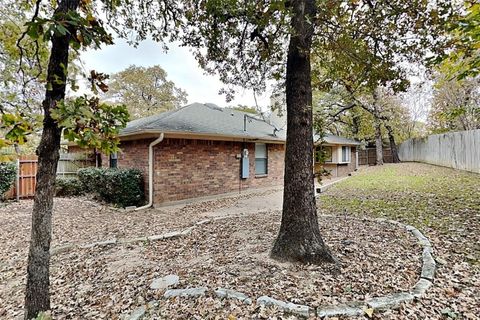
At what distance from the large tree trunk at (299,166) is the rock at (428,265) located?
44.7 inches

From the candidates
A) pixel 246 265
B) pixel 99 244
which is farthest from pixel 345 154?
pixel 99 244

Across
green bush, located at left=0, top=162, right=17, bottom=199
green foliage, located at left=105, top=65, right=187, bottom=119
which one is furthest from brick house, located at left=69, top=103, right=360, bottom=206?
green foliage, located at left=105, top=65, right=187, bottom=119

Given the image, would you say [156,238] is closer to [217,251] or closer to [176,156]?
[217,251]

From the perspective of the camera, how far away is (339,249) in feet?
12.7

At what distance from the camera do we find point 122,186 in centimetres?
830

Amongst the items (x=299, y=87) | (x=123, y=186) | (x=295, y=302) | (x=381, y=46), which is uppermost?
(x=381, y=46)

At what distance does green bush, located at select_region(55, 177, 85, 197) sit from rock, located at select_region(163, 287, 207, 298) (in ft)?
30.3

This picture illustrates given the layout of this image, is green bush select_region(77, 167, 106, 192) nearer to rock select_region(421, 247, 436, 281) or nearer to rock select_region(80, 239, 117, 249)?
rock select_region(80, 239, 117, 249)

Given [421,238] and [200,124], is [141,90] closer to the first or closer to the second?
[200,124]

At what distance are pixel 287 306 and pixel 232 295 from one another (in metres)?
0.59

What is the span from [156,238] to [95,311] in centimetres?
218

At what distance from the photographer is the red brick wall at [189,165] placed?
8547 millimetres

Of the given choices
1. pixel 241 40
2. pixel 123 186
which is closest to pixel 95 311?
pixel 241 40

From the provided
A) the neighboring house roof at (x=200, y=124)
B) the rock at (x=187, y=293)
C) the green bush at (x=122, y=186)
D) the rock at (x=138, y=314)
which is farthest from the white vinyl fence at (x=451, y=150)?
the rock at (x=138, y=314)
